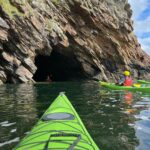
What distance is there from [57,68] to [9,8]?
20.8 metres

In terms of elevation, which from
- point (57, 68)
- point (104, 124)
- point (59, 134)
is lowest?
point (104, 124)

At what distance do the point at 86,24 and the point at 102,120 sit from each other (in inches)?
1632

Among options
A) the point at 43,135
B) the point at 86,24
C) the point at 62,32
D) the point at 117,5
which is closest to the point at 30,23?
the point at 62,32

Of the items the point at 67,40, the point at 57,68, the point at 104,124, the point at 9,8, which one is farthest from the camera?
the point at 57,68

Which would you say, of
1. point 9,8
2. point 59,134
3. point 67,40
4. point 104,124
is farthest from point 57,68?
point 59,134

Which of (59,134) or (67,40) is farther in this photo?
(67,40)

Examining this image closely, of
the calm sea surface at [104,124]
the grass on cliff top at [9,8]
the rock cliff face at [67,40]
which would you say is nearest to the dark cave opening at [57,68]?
the rock cliff face at [67,40]

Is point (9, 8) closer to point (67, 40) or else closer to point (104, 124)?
point (67, 40)

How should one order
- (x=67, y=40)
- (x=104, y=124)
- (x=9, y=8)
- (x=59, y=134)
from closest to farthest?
1. (x=59, y=134)
2. (x=104, y=124)
3. (x=9, y=8)
4. (x=67, y=40)

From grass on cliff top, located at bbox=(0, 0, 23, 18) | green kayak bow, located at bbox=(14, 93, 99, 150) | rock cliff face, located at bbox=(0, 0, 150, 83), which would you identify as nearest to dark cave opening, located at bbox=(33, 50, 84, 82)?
rock cliff face, located at bbox=(0, 0, 150, 83)

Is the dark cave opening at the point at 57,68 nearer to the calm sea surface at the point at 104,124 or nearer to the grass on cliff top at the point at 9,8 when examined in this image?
the grass on cliff top at the point at 9,8

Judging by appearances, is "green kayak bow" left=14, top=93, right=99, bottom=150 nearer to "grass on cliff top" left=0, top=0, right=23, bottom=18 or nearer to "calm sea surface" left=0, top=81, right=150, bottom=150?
"calm sea surface" left=0, top=81, right=150, bottom=150

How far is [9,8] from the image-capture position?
135 feet

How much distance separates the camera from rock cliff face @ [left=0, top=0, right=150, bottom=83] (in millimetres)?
40844
